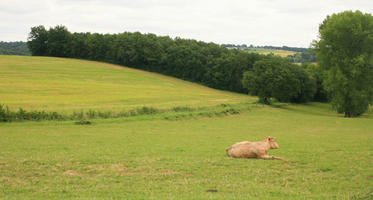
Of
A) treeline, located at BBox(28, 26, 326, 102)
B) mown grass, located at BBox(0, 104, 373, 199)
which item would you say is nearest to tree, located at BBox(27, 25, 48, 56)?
treeline, located at BBox(28, 26, 326, 102)

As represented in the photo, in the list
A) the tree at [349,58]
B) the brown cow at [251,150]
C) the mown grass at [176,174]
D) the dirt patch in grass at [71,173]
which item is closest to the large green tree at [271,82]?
the tree at [349,58]

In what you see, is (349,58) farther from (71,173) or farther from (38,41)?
(38,41)

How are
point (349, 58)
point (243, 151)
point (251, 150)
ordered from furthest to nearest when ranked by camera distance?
point (349, 58) → point (243, 151) → point (251, 150)

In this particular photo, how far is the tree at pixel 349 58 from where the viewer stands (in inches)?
2133

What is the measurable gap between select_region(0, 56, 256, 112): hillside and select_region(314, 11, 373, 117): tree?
21.0 meters

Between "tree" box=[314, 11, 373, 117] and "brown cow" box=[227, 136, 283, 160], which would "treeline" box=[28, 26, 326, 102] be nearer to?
"tree" box=[314, 11, 373, 117]

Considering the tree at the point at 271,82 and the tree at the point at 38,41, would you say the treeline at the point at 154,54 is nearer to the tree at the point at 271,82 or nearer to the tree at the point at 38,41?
the tree at the point at 38,41

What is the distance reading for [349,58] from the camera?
183 feet

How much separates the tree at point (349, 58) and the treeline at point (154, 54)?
49510 millimetres

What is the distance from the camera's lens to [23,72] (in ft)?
263

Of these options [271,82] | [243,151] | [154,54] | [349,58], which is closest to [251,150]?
[243,151]

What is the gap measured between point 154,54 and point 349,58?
2806 inches

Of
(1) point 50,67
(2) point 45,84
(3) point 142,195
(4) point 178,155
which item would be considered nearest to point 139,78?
(1) point 50,67

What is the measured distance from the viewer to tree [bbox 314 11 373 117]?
2133 inches
